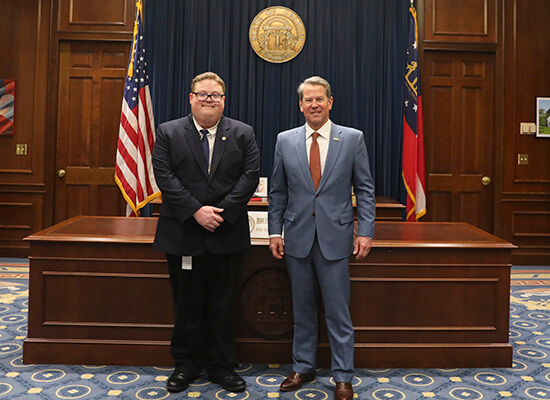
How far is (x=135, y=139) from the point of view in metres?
5.62

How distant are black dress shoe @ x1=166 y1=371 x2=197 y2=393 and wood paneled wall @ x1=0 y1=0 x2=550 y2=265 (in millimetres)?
3640

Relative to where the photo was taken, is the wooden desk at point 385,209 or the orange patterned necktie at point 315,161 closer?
the orange patterned necktie at point 315,161

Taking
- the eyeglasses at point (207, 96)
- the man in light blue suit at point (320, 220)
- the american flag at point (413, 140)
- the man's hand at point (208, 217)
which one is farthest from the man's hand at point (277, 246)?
the american flag at point (413, 140)

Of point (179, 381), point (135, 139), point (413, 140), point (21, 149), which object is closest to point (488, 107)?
point (413, 140)

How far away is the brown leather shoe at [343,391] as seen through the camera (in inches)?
102

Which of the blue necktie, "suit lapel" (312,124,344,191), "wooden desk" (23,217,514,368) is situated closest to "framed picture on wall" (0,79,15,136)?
"wooden desk" (23,217,514,368)

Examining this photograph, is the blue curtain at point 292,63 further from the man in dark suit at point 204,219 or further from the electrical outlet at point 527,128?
the man in dark suit at point 204,219

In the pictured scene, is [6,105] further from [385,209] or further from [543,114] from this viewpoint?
[543,114]

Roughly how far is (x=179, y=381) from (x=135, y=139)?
345cm

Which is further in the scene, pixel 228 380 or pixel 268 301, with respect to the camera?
pixel 268 301

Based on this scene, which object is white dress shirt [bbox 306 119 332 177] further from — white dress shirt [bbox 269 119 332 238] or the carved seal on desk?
the carved seal on desk

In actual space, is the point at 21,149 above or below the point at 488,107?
below

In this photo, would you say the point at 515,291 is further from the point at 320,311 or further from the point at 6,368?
the point at 6,368

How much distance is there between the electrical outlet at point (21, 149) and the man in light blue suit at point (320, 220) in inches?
175
